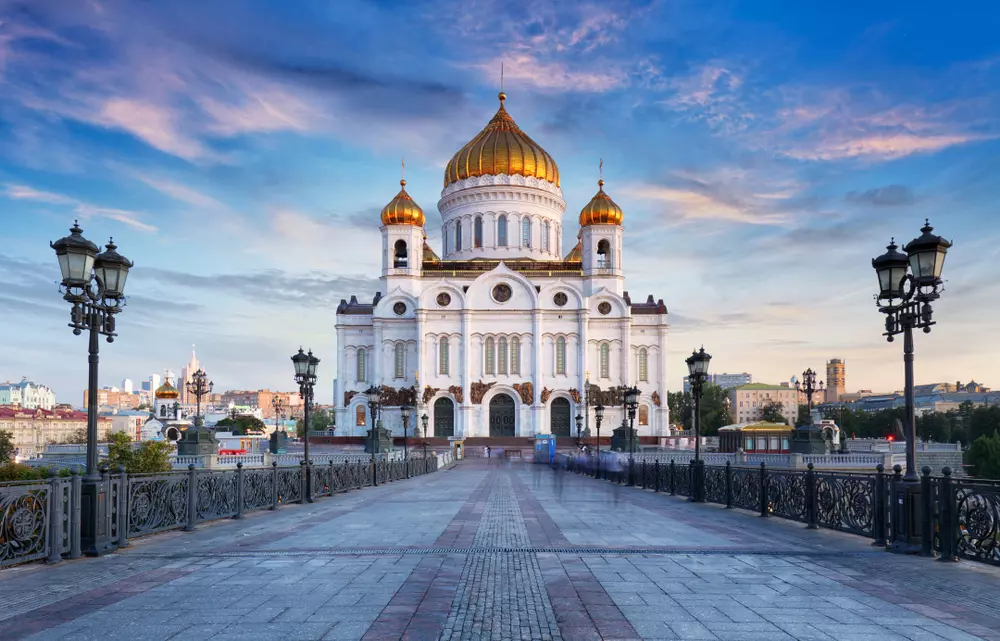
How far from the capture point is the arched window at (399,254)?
65.6 meters

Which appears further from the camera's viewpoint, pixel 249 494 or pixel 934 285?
pixel 249 494

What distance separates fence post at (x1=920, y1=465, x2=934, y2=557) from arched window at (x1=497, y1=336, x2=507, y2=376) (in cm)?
5276

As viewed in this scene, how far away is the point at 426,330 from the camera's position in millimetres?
62344

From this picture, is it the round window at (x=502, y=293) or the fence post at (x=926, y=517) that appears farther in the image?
the round window at (x=502, y=293)

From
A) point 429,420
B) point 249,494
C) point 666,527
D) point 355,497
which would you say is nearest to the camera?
point 666,527

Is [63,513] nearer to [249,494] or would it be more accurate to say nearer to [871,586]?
[249,494]

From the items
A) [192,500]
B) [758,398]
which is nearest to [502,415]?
[192,500]

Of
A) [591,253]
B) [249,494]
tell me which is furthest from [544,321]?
[249,494]

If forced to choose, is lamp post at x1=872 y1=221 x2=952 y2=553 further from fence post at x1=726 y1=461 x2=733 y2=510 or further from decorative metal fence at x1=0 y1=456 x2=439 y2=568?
decorative metal fence at x1=0 y1=456 x2=439 y2=568

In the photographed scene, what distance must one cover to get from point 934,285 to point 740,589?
5.47 m

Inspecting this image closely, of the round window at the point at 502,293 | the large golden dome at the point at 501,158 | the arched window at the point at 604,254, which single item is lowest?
the round window at the point at 502,293

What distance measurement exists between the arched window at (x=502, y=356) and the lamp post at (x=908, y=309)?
168ft

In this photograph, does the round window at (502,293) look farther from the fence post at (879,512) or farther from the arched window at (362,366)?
the fence post at (879,512)

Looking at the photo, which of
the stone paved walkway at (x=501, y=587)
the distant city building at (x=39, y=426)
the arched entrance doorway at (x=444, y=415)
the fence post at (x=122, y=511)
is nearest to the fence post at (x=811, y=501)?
the stone paved walkway at (x=501, y=587)
